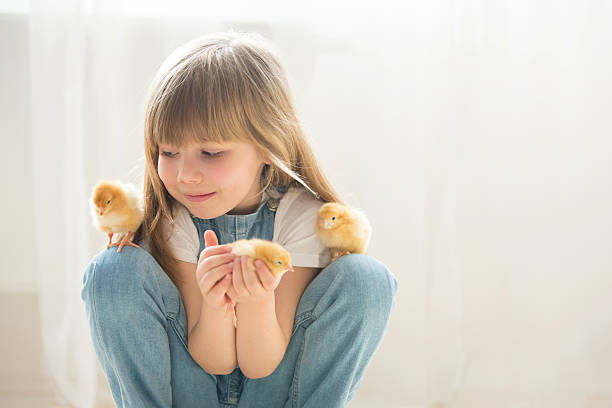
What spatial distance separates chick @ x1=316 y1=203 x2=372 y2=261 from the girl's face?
0.42 ft

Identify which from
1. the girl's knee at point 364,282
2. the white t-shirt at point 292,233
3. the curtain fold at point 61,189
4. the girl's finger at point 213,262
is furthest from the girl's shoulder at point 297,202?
the curtain fold at point 61,189

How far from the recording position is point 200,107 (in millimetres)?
922

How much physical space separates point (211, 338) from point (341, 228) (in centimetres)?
25

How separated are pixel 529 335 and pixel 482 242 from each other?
0.23m

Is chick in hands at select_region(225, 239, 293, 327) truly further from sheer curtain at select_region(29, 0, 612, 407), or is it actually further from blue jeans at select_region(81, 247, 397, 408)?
sheer curtain at select_region(29, 0, 612, 407)

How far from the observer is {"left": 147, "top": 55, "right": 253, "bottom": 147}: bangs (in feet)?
3.02

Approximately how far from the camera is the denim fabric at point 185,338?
924 mm

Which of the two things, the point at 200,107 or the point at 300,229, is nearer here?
the point at 200,107

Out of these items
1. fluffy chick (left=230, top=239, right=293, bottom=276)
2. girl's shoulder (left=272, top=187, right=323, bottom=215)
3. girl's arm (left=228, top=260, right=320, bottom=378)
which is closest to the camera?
fluffy chick (left=230, top=239, right=293, bottom=276)

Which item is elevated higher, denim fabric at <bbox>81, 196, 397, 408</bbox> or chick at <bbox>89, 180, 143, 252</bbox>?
chick at <bbox>89, 180, 143, 252</bbox>

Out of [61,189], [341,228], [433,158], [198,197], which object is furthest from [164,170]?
[433,158]

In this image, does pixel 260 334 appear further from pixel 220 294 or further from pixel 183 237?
pixel 183 237

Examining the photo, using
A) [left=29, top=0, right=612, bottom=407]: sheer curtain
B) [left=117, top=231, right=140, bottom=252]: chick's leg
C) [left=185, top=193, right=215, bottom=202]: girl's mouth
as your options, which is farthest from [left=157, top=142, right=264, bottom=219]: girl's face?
[left=29, top=0, right=612, bottom=407]: sheer curtain

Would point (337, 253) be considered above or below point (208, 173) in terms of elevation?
below
